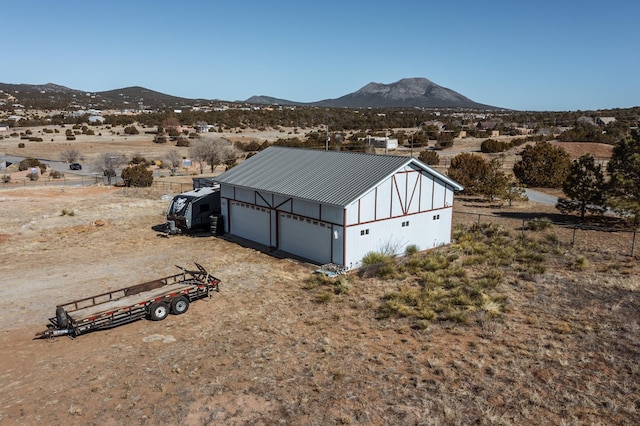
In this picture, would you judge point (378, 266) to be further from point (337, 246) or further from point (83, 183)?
point (83, 183)

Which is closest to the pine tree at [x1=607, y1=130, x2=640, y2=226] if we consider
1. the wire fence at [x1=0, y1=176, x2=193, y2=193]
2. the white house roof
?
the white house roof

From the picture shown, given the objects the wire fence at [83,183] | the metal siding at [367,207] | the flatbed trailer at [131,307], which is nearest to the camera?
the flatbed trailer at [131,307]

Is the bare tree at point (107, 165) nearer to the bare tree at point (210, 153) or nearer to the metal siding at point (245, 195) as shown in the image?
the bare tree at point (210, 153)

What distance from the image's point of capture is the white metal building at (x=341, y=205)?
2269 centimetres

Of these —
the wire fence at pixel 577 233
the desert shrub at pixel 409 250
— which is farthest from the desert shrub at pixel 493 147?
the desert shrub at pixel 409 250

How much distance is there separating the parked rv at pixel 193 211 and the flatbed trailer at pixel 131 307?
33.7 feet

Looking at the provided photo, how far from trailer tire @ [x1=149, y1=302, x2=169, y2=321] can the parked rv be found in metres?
12.5

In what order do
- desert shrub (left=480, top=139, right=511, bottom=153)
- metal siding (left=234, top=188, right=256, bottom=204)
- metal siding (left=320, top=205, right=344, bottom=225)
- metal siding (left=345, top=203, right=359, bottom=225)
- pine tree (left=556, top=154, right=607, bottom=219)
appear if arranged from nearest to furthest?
1. metal siding (left=345, top=203, right=359, bottom=225)
2. metal siding (left=320, top=205, right=344, bottom=225)
3. metal siding (left=234, top=188, right=256, bottom=204)
4. pine tree (left=556, top=154, right=607, bottom=219)
5. desert shrub (left=480, top=139, right=511, bottom=153)

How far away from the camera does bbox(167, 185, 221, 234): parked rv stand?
29812 mm

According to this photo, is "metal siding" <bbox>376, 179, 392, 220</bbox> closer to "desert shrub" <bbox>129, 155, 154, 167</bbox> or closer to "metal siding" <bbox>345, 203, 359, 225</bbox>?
"metal siding" <bbox>345, 203, 359, 225</bbox>

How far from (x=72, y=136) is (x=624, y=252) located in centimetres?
9291

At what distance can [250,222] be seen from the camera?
2805cm

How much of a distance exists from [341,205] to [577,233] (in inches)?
612

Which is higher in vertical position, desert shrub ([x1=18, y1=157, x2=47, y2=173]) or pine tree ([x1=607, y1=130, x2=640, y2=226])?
pine tree ([x1=607, y1=130, x2=640, y2=226])
